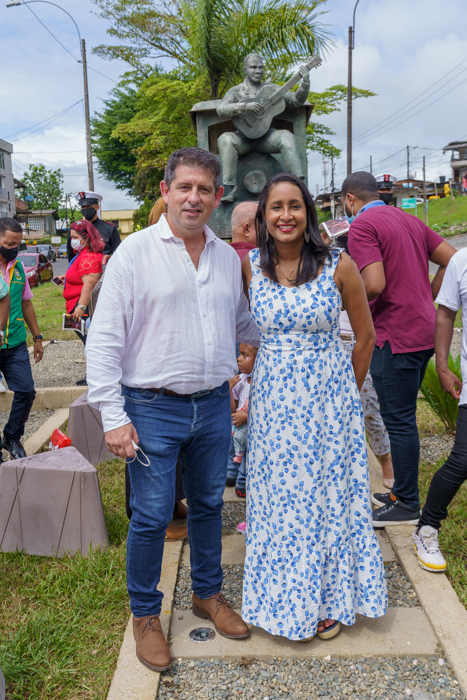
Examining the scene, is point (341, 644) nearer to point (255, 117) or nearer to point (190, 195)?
point (190, 195)

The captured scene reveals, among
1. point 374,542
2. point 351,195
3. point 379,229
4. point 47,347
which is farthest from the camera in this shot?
point 47,347

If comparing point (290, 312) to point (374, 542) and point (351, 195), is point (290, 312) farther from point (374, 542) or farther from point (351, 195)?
point (351, 195)

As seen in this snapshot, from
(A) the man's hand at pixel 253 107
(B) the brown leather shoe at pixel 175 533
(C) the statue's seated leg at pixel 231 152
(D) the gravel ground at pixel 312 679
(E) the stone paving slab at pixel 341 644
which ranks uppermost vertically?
(A) the man's hand at pixel 253 107

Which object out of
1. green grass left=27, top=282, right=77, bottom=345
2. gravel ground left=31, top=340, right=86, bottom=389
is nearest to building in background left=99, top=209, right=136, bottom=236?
green grass left=27, top=282, right=77, bottom=345

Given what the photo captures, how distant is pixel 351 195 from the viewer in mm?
3559

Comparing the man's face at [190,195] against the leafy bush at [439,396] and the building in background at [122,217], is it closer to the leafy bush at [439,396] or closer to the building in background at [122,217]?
the leafy bush at [439,396]

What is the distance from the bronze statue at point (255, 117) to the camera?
714cm

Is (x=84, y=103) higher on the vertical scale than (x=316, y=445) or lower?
higher

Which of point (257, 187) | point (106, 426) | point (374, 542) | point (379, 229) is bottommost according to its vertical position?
point (374, 542)

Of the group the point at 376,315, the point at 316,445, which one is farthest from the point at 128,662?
the point at 376,315

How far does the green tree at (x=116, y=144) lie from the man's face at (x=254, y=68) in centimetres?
2662

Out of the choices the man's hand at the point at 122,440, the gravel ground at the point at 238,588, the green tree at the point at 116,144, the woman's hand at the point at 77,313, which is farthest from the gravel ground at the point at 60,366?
the green tree at the point at 116,144

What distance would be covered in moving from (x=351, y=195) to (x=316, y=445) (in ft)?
6.25

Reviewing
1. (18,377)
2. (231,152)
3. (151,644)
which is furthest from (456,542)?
(231,152)
